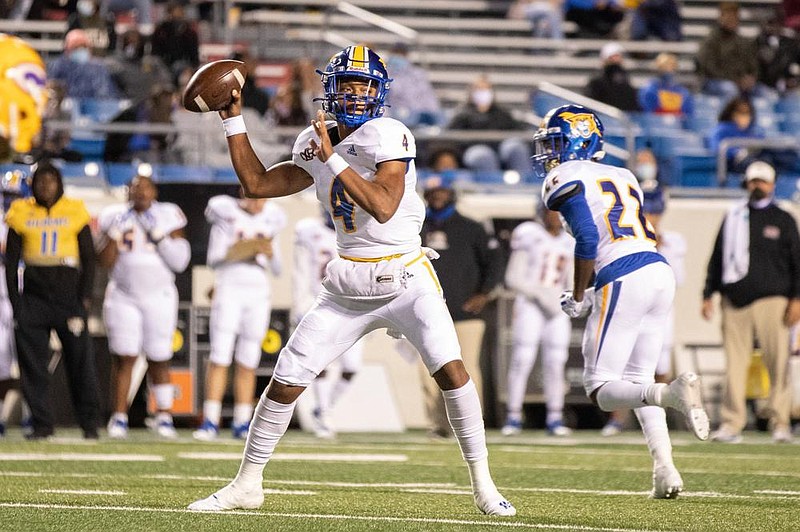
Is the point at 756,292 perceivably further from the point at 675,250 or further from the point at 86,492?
the point at 86,492

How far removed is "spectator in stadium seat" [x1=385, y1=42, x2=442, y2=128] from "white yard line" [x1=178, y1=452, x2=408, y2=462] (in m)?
6.36

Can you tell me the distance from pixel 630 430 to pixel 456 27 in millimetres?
7135

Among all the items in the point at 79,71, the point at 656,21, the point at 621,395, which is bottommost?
the point at 621,395

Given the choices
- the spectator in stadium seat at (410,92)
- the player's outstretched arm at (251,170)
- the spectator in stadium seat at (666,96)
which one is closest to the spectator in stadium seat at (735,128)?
the spectator in stadium seat at (666,96)

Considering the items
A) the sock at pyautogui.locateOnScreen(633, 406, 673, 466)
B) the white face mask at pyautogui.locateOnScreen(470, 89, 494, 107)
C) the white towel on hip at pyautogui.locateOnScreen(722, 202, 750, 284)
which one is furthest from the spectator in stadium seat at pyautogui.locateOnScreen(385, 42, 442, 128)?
the sock at pyautogui.locateOnScreen(633, 406, 673, 466)

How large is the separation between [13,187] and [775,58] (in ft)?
30.9

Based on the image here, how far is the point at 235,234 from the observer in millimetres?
10422

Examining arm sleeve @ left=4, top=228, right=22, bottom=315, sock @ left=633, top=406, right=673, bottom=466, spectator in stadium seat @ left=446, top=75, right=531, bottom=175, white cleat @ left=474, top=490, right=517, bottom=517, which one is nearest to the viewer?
white cleat @ left=474, top=490, right=517, bottom=517

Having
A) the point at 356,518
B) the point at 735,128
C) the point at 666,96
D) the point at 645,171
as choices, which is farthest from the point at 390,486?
the point at 666,96

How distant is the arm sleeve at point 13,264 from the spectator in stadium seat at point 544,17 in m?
9.40

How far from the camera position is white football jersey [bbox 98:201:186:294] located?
10.5m

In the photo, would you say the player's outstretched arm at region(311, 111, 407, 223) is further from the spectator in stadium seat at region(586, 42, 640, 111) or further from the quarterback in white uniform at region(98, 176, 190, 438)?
the spectator in stadium seat at region(586, 42, 640, 111)

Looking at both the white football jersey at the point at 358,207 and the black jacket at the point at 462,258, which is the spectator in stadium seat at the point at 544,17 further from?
the white football jersey at the point at 358,207

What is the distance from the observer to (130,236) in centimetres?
1050
